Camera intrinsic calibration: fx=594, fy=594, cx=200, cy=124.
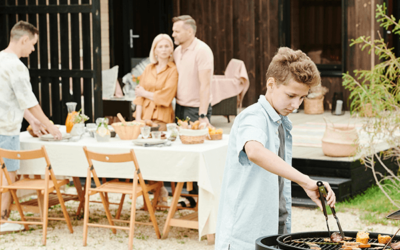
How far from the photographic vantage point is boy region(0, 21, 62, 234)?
15.4ft

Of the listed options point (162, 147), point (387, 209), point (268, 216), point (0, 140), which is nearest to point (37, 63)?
point (0, 140)

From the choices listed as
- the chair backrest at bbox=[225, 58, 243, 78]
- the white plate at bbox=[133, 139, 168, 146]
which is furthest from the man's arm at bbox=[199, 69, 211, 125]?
the chair backrest at bbox=[225, 58, 243, 78]

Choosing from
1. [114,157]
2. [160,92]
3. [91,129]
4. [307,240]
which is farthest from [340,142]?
[307,240]

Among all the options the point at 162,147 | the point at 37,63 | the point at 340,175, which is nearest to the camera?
the point at 162,147

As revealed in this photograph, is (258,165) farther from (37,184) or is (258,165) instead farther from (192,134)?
(37,184)

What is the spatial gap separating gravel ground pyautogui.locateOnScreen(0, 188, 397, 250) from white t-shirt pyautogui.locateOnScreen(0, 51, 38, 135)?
2.87 ft

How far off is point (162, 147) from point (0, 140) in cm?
133

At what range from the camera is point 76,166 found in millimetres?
4727

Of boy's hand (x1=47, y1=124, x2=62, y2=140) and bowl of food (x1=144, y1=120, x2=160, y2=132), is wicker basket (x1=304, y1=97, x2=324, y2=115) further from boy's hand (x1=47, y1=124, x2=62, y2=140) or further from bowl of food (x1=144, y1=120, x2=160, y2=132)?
boy's hand (x1=47, y1=124, x2=62, y2=140)

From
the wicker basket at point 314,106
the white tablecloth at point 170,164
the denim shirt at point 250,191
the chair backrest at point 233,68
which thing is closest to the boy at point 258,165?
the denim shirt at point 250,191

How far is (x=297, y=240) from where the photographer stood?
212 cm

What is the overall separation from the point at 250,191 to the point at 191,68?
325 cm

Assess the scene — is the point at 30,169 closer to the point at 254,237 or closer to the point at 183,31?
the point at 183,31

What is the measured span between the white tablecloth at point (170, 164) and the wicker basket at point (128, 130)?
7cm
